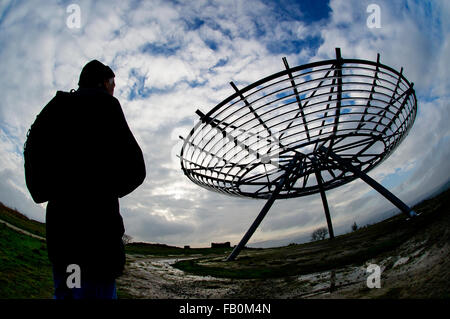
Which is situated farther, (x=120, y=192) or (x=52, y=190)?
(x=120, y=192)

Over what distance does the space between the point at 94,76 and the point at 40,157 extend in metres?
1.11

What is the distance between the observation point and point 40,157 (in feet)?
7.64

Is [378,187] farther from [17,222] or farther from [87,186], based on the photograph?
[17,222]

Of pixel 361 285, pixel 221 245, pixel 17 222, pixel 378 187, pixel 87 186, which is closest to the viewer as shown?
pixel 87 186

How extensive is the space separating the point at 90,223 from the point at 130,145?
2.63 ft

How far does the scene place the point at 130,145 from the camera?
2447mm

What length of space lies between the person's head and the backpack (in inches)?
21.2

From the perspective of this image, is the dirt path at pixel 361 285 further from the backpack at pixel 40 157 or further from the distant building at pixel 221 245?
the distant building at pixel 221 245

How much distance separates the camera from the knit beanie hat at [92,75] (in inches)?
112

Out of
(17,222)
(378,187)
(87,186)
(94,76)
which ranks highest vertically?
(94,76)

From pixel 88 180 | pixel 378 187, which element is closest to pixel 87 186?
pixel 88 180

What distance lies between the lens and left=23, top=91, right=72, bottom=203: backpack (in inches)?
90.0
